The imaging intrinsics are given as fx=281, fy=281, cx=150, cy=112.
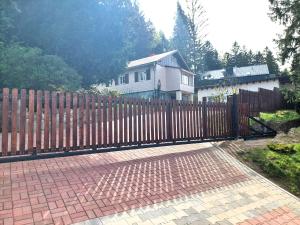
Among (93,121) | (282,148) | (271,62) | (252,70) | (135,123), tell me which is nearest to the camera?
(93,121)

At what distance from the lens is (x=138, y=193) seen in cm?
520

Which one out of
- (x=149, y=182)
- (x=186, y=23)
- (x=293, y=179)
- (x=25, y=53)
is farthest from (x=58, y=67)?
(x=186, y=23)

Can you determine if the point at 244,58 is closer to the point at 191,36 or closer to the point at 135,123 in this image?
the point at 191,36

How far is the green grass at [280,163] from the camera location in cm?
662

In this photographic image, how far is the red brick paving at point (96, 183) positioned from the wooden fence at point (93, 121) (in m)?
0.51

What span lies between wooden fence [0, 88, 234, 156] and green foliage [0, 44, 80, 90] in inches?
246

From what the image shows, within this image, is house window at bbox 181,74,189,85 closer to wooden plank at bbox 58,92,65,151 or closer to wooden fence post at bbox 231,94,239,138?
wooden fence post at bbox 231,94,239,138

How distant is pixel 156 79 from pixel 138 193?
27.9 m

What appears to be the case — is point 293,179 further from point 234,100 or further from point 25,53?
point 25,53

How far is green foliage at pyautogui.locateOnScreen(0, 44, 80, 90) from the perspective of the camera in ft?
43.0

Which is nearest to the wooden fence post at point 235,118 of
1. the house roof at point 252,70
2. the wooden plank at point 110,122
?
the wooden plank at point 110,122

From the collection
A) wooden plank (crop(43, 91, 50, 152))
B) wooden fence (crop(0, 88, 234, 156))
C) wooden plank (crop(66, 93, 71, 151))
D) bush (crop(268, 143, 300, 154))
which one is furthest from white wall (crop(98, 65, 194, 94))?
wooden plank (crop(43, 91, 50, 152))

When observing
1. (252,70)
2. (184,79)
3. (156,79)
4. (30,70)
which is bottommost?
(30,70)

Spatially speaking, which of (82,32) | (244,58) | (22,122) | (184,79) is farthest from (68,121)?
(244,58)
